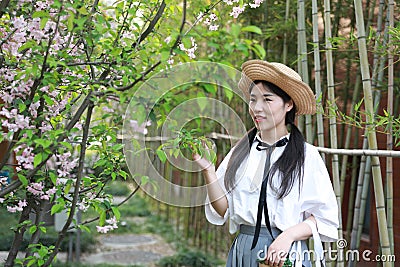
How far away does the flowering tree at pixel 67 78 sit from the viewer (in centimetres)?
183

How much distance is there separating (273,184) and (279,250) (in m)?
0.22

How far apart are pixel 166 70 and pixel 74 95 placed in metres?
0.61

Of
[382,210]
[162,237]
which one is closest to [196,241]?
[162,237]

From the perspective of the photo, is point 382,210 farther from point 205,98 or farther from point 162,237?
point 162,237

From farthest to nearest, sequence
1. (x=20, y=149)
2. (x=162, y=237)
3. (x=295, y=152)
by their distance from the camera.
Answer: (x=162, y=237) < (x=295, y=152) < (x=20, y=149)

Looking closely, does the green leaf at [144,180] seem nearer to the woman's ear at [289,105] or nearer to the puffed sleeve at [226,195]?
the puffed sleeve at [226,195]

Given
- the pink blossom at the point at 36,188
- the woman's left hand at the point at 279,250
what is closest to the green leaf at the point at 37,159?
the pink blossom at the point at 36,188

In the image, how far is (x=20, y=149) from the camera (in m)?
1.99

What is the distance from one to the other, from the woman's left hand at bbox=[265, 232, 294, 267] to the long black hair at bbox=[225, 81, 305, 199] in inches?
5.4

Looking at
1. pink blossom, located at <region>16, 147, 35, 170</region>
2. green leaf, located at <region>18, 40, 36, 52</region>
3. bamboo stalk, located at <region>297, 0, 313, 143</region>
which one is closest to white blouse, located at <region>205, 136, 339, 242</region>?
pink blossom, located at <region>16, 147, 35, 170</region>

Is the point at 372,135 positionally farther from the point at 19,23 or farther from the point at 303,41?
the point at 19,23

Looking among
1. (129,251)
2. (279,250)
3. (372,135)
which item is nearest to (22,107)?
(279,250)

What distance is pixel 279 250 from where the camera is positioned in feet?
6.76

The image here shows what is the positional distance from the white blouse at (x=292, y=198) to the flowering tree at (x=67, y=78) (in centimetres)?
42
